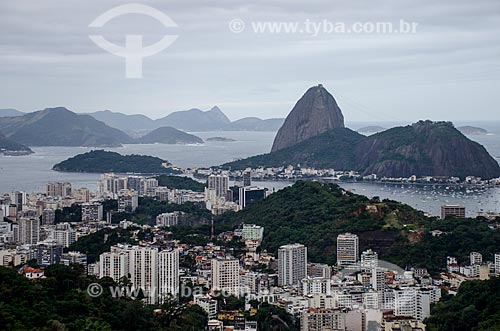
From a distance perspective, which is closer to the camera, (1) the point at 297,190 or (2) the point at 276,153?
(1) the point at 297,190

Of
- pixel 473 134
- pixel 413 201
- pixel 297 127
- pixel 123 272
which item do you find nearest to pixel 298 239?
pixel 123 272

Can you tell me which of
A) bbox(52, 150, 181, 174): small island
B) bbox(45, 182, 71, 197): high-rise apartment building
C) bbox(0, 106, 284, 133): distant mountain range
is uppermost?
bbox(0, 106, 284, 133): distant mountain range

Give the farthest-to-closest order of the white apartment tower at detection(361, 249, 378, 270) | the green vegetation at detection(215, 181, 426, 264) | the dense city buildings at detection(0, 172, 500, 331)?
the green vegetation at detection(215, 181, 426, 264), the white apartment tower at detection(361, 249, 378, 270), the dense city buildings at detection(0, 172, 500, 331)

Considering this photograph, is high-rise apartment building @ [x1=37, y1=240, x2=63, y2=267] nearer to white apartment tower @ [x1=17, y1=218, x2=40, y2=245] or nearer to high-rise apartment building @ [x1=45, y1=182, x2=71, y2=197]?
white apartment tower @ [x1=17, y1=218, x2=40, y2=245]

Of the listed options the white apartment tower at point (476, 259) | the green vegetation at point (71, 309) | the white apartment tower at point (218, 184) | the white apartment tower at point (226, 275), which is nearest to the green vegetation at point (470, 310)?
the white apartment tower at point (476, 259)

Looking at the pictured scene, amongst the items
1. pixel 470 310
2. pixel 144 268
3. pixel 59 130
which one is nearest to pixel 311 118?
pixel 59 130

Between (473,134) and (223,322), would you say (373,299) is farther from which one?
(473,134)

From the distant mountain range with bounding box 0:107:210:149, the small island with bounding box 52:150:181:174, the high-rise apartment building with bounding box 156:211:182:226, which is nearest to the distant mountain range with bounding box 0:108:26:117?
the distant mountain range with bounding box 0:107:210:149
